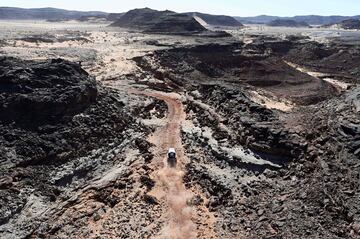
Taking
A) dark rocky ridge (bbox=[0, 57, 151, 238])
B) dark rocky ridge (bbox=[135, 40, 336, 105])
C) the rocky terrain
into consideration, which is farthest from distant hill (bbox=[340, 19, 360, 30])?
dark rocky ridge (bbox=[0, 57, 151, 238])

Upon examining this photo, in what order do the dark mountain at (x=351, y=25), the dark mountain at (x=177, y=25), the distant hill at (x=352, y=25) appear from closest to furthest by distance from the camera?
the dark mountain at (x=177, y=25) → the dark mountain at (x=351, y=25) → the distant hill at (x=352, y=25)

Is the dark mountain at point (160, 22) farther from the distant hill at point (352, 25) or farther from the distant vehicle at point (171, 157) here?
the distant hill at point (352, 25)

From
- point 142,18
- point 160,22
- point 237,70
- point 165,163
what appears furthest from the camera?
point 142,18

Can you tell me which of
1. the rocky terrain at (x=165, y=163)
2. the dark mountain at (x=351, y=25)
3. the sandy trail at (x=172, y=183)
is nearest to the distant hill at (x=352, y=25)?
the dark mountain at (x=351, y=25)

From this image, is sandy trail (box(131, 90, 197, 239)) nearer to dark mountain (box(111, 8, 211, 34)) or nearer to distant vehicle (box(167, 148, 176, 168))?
distant vehicle (box(167, 148, 176, 168))

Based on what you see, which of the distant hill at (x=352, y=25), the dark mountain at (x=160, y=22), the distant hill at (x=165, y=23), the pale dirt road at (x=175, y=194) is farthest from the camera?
the distant hill at (x=352, y=25)

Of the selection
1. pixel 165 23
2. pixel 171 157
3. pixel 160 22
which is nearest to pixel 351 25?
pixel 160 22

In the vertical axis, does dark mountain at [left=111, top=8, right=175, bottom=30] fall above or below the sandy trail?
above

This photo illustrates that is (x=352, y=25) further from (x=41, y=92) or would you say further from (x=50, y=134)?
(x=50, y=134)

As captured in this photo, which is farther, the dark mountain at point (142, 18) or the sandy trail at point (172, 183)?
the dark mountain at point (142, 18)
